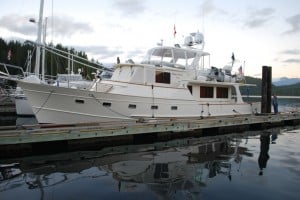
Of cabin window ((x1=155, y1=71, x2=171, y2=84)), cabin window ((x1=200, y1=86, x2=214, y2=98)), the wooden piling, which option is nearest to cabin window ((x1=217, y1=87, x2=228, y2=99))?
cabin window ((x1=200, y1=86, x2=214, y2=98))

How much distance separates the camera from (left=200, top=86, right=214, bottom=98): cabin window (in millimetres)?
18375

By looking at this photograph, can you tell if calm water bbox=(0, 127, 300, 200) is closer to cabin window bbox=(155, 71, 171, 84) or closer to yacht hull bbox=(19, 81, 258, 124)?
yacht hull bbox=(19, 81, 258, 124)

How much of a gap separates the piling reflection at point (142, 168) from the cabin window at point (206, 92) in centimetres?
501

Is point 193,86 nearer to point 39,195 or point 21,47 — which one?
point 39,195

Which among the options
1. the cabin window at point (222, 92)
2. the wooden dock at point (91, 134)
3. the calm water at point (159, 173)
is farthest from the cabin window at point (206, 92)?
the calm water at point (159, 173)

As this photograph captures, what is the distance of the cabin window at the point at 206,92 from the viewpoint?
60.3ft

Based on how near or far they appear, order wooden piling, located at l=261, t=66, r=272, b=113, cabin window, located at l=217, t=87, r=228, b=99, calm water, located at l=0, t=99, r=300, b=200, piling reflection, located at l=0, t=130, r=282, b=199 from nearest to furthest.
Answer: calm water, located at l=0, t=99, r=300, b=200 < piling reflection, located at l=0, t=130, r=282, b=199 < cabin window, located at l=217, t=87, r=228, b=99 < wooden piling, located at l=261, t=66, r=272, b=113

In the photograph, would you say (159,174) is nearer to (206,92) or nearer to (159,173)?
(159,173)

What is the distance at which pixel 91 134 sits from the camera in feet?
38.4

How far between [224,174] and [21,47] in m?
78.1

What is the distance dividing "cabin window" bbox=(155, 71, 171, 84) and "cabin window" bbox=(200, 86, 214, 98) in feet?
8.35

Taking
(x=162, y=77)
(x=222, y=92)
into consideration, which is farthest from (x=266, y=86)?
(x=162, y=77)

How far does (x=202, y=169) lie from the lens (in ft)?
33.1

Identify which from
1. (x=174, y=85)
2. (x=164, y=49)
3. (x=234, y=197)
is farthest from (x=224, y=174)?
(x=164, y=49)
